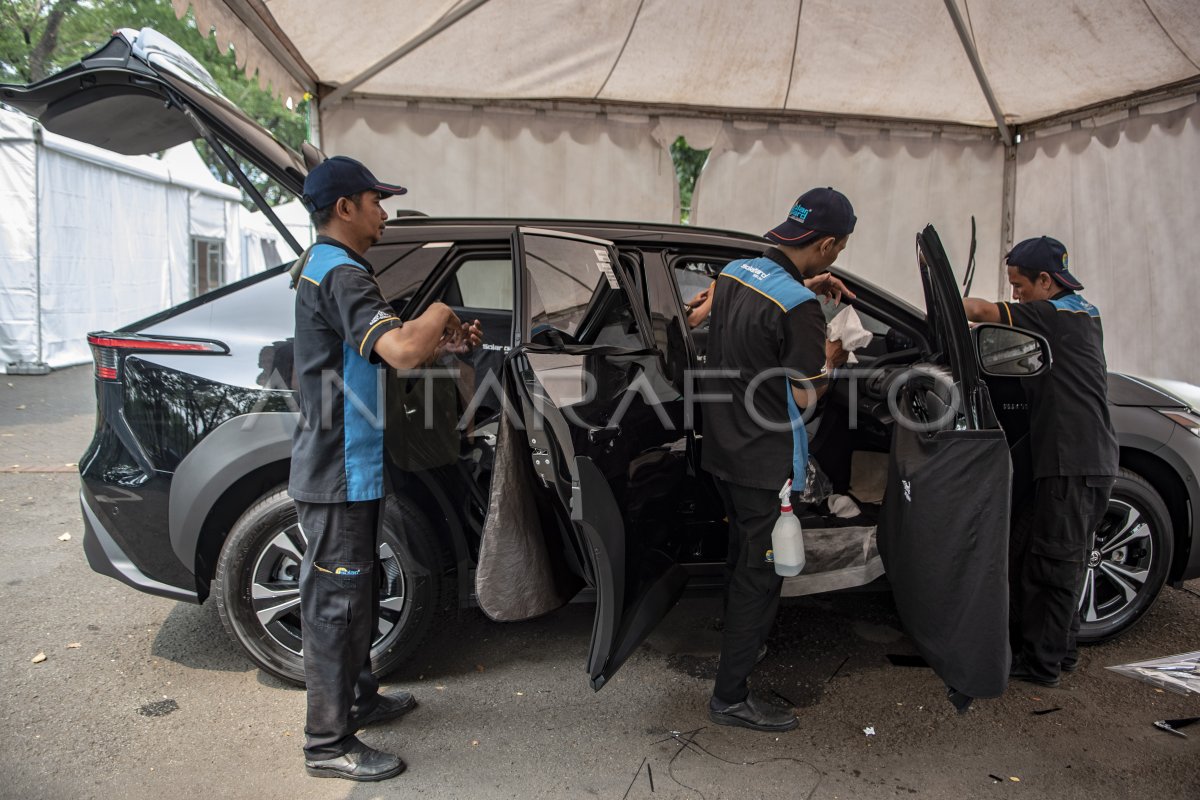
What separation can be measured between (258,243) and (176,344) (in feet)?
50.1

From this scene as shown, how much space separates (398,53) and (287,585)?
3969 mm

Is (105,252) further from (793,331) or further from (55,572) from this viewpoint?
(793,331)

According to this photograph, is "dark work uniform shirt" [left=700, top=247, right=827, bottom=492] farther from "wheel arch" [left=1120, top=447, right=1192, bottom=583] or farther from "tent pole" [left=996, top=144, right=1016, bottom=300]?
"tent pole" [left=996, top=144, right=1016, bottom=300]

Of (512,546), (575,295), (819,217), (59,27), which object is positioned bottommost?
(512,546)

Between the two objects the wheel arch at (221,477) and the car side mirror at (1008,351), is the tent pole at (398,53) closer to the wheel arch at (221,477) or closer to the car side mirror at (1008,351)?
the wheel arch at (221,477)

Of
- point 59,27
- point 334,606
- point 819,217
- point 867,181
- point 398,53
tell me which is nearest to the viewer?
point 334,606

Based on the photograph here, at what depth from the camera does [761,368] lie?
259cm

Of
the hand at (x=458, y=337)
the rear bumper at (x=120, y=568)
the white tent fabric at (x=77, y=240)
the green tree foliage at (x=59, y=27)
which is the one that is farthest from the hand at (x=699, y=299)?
the green tree foliage at (x=59, y=27)

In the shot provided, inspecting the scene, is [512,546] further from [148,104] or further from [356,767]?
[148,104]

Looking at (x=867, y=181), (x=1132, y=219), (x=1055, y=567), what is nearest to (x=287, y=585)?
(x=1055, y=567)

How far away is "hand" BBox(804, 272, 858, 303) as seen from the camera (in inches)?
126

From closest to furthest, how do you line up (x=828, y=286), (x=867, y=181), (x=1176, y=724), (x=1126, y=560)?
(x=1176, y=724) < (x=828, y=286) < (x=1126, y=560) < (x=867, y=181)

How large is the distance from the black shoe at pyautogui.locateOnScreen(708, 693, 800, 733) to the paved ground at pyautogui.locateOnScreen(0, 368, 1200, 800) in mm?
45

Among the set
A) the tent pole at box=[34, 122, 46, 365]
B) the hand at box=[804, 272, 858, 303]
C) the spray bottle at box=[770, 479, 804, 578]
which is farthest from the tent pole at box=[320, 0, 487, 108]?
the tent pole at box=[34, 122, 46, 365]
